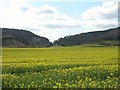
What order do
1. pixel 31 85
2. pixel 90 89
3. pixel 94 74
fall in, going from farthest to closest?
pixel 94 74, pixel 31 85, pixel 90 89

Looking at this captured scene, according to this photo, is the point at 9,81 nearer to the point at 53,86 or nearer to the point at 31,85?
the point at 31,85

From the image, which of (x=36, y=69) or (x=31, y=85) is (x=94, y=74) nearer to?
(x=31, y=85)

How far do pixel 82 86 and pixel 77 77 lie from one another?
11.4 feet

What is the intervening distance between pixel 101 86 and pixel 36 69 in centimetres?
1186

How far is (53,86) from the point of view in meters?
13.9

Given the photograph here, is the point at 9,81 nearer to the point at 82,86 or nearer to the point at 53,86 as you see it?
the point at 53,86

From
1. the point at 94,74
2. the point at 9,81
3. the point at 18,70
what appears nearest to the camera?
the point at 9,81

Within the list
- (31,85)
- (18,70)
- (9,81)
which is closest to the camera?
(31,85)

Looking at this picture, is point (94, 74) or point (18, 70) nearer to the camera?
point (94, 74)

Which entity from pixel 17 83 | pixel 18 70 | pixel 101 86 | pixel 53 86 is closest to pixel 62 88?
pixel 53 86

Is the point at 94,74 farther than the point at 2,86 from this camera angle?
Yes

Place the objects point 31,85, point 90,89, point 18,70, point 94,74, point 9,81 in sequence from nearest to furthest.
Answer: point 90,89
point 31,85
point 9,81
point 94,74
point 18,70

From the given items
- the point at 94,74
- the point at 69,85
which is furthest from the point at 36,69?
the point at 69,85

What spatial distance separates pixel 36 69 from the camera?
25125 mm
